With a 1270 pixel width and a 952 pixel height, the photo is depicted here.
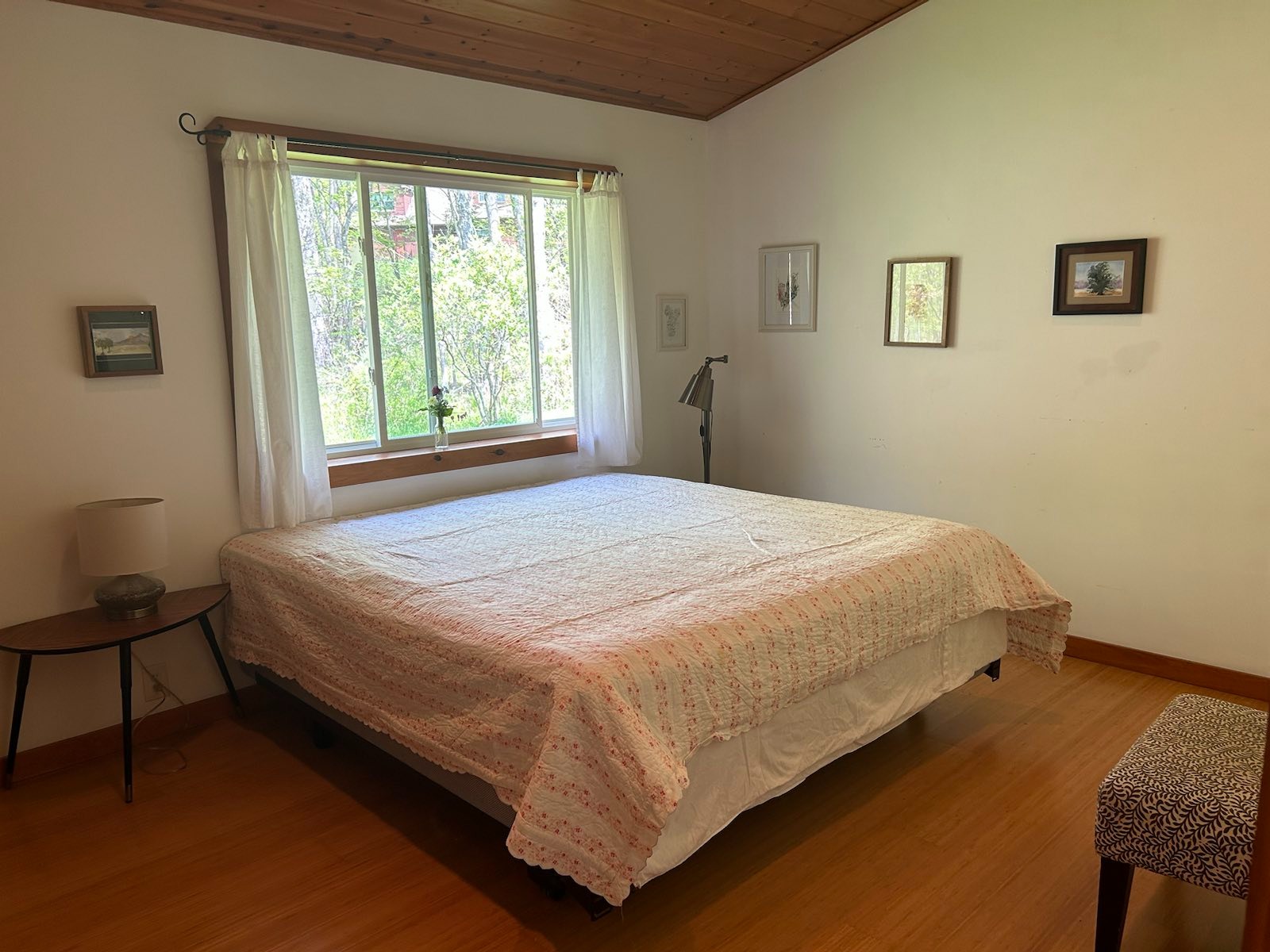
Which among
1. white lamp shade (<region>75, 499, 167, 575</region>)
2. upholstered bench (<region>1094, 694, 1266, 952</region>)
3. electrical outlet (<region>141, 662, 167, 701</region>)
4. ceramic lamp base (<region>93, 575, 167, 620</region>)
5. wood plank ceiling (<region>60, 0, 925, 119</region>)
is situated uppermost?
wood plank ceiling (<region>60, 0, 925, 119</region>)

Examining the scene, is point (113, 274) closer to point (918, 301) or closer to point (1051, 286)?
point (918, 301)

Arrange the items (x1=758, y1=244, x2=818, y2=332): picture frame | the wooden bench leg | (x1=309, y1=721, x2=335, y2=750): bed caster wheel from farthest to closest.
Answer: (x1=758, y1=244, x2=818, y2=332): picture frame → (x1=309, y1=721, x2=335, y2=750): bed caster wheel → the wooden bench leg

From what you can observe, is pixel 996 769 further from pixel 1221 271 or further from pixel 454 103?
pixel 454 103

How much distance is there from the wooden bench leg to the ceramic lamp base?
2713 mm

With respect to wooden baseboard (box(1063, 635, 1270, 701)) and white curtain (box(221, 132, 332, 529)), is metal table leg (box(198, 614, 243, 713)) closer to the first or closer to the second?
white curtain (box(221, 132, 332, 529))

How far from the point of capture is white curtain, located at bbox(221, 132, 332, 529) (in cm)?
302

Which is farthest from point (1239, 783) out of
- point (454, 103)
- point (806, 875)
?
point (454, 103)

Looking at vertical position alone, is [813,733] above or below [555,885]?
above

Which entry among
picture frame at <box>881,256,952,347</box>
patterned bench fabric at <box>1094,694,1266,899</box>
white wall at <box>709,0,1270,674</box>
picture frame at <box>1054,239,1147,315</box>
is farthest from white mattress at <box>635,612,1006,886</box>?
picture frame at <box>881,256,952,347</box>

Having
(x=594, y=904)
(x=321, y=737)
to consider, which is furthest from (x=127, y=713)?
(x=594, y=904)

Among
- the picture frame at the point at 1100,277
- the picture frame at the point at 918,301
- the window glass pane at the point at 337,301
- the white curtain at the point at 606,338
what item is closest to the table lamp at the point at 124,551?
the window glass pane at the point at 337,301

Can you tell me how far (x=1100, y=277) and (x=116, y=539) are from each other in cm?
352

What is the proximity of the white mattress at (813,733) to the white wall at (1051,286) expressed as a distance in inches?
35.2

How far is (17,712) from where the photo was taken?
2.69m
